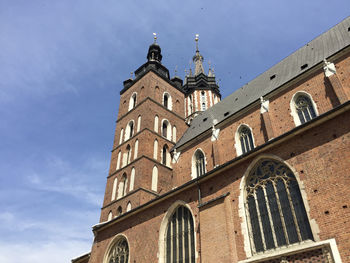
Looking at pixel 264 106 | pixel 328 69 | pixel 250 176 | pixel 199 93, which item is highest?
pixel 199 93

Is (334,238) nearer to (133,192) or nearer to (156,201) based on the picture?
(156,201)

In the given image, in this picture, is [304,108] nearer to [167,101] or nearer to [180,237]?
[180,237]

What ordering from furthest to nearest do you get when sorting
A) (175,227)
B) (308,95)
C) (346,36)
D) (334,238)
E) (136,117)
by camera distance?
(136,117), (346,36), (308,95), (175,227), (334,238)

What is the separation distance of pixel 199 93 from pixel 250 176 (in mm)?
28473

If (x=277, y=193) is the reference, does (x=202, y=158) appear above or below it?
above

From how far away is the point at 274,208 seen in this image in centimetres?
1012

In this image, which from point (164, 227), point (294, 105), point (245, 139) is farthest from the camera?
point (245, 139)

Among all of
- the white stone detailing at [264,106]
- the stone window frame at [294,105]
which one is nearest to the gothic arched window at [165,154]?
the white stone detailing at [264,106]

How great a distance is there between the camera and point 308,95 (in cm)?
1555

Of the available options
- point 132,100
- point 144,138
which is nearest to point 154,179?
point 144,138

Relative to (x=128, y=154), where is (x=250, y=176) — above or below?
below

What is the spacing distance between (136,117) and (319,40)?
16409mm

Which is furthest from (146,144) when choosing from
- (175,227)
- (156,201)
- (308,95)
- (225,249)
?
(225,249)

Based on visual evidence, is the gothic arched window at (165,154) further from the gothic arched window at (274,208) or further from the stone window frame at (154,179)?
the gothic arched window at (274,208)
